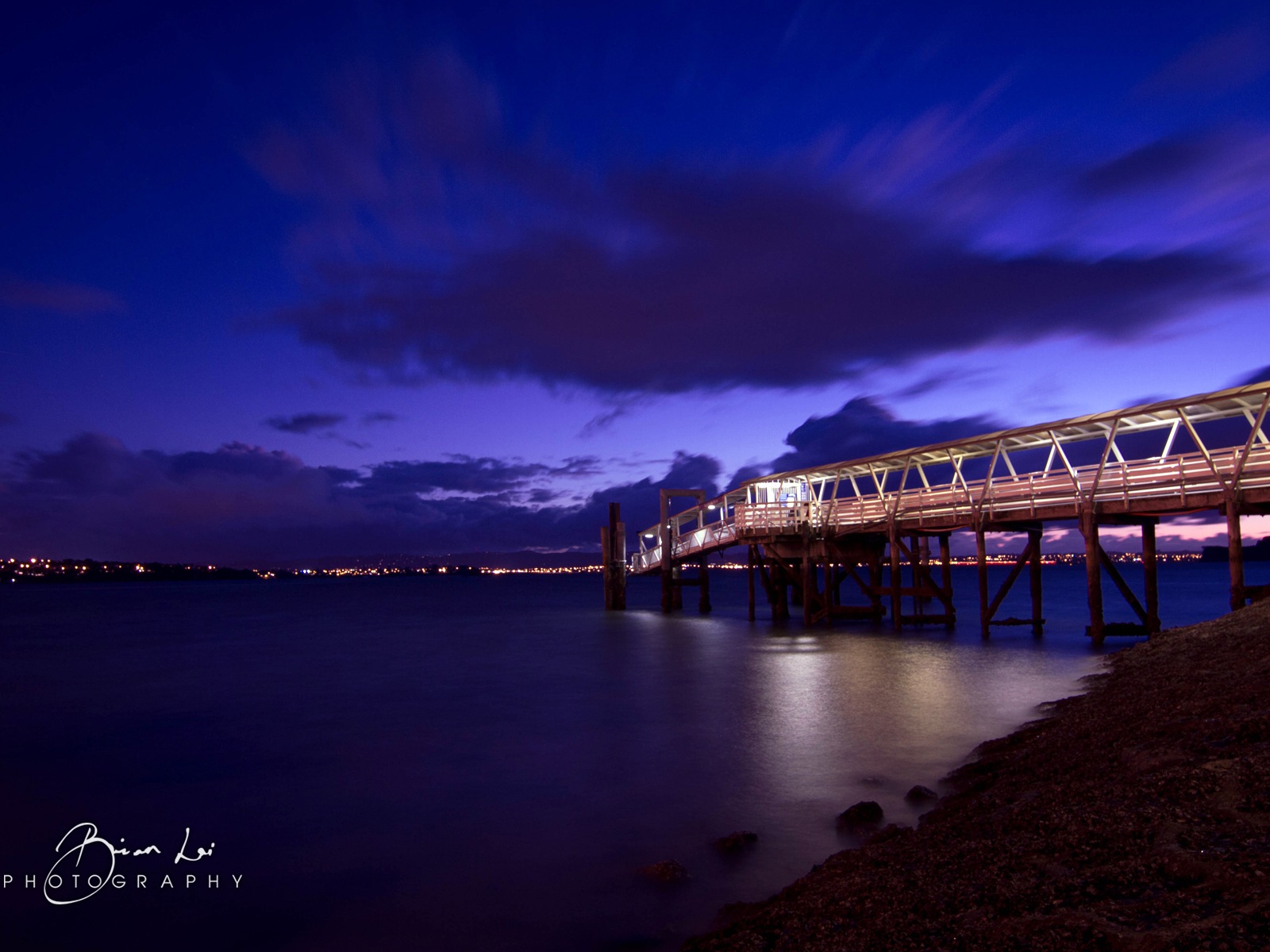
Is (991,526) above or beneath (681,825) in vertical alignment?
above

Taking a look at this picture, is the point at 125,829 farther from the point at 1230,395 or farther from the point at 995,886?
the point at 1230,395

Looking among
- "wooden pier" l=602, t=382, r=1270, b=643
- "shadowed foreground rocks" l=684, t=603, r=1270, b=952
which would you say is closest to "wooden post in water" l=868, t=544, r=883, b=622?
"wooden pier" l=602, t=382, r=1270, b=643

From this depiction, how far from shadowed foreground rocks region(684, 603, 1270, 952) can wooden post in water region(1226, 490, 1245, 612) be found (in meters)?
11.1

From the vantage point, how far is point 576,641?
3456 centimetres

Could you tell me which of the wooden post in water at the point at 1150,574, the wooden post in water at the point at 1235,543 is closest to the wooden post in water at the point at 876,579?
the wooden post in water at the point at 1150,574

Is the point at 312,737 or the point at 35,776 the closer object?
the point at 35,776

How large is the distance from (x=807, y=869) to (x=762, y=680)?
12.5m

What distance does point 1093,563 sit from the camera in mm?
23172

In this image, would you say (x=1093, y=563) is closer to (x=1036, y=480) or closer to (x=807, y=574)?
(x=1036, y=480)

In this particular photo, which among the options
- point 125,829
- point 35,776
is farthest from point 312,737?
point 125,829

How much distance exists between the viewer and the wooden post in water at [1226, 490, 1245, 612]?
18.9m

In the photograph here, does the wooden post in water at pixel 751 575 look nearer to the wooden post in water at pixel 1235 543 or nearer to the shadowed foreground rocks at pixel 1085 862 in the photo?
the wooden post in water at pixel 1235 543

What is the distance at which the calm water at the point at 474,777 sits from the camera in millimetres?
7812

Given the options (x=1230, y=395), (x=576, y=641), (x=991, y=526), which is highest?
(x=1230, y=395)
